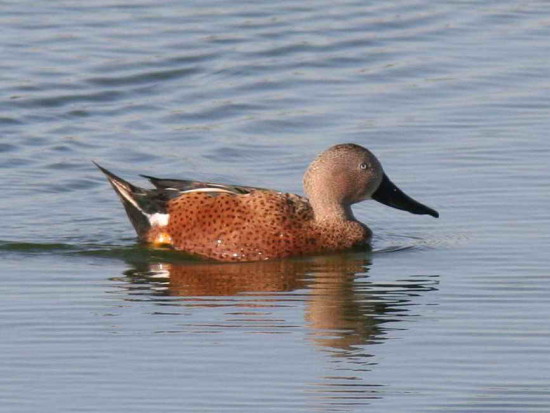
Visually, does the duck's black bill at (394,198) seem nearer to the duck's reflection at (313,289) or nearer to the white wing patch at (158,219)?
the duck's reflection at (313,289)

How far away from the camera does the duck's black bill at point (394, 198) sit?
40.3 ft

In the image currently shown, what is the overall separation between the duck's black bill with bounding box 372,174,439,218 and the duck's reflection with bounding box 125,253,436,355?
509mm

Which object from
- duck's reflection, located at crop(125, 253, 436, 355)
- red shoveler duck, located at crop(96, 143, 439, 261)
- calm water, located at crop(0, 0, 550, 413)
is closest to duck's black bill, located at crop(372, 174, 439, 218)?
red shoveler duck, located at crop(96, 143, 439, 261)

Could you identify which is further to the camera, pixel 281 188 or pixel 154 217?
pixel 281 188

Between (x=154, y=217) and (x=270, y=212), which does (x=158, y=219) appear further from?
(x=270, y=212)

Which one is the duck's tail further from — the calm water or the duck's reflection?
the duck's reflection

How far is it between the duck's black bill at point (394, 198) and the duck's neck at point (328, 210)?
1.09ft

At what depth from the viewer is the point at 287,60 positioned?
17844mm

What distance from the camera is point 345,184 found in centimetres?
1221

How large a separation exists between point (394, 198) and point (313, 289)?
1.65 m

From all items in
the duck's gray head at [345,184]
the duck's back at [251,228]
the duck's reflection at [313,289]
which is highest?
the duck's gray head at [345,184]

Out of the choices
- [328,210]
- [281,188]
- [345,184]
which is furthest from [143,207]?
[281,188]

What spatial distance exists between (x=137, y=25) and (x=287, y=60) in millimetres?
1939

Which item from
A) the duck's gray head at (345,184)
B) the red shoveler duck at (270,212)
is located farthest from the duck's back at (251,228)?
the duck's gray head at (345,184)
